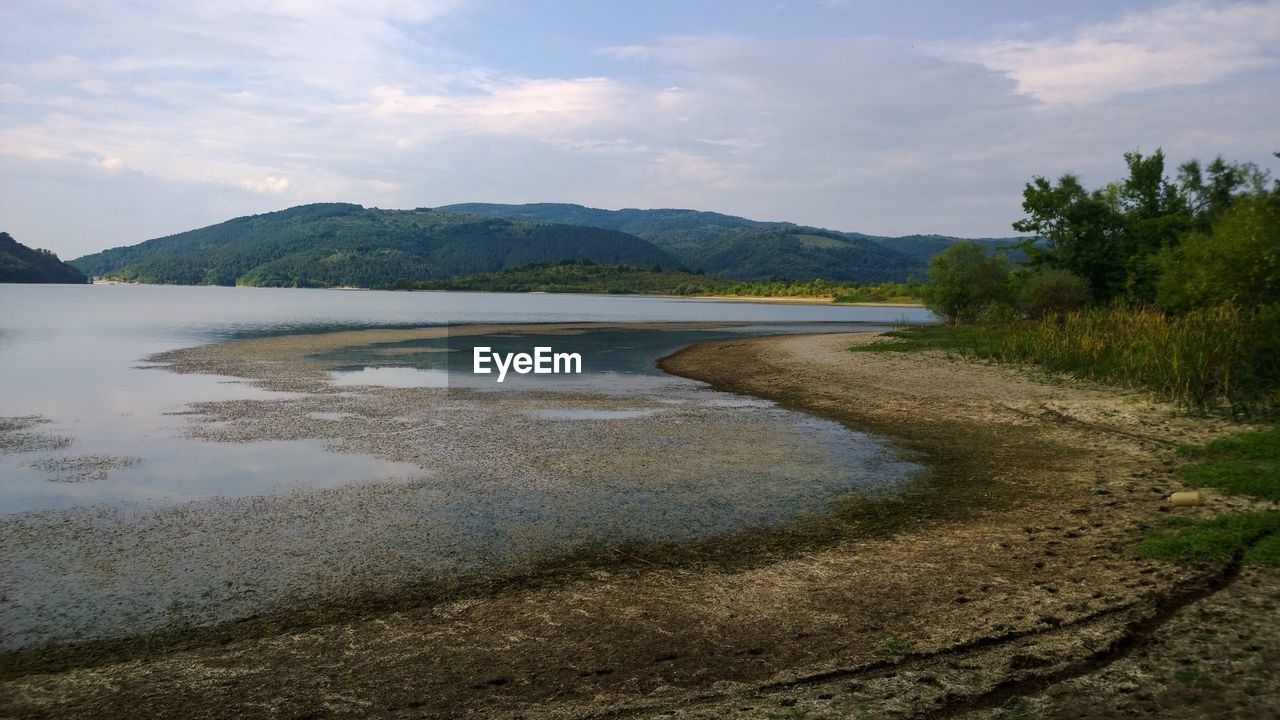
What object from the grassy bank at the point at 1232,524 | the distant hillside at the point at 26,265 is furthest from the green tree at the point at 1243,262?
the distant hillside at the point at 26,265

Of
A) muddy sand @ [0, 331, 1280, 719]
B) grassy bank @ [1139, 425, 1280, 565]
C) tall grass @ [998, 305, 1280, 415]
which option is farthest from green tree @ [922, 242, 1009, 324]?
muddy sand @ [0, 331, 1280, 719]

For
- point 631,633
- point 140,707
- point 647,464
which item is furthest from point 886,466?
point 140,707

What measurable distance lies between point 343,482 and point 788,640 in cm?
832

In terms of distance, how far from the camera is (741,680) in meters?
5.88

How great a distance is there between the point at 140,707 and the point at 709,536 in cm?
598

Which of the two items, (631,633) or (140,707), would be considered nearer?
(140,707)

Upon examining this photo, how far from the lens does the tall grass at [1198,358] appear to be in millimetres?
17656

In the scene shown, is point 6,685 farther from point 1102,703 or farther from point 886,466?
point 886,466

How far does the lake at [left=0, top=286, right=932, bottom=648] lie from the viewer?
332 inches

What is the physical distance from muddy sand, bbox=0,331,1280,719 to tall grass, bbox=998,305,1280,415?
8897 millimetres

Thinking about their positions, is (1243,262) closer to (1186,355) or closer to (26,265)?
(1186,355)

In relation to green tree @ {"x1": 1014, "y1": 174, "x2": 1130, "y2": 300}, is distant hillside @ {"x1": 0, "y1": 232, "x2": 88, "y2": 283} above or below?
above

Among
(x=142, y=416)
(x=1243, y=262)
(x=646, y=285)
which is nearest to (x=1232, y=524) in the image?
(x=1243, y=262)

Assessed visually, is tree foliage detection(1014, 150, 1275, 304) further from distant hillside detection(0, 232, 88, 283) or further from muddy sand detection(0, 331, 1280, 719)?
distant hillside detection(0, 232, 88, 283)
